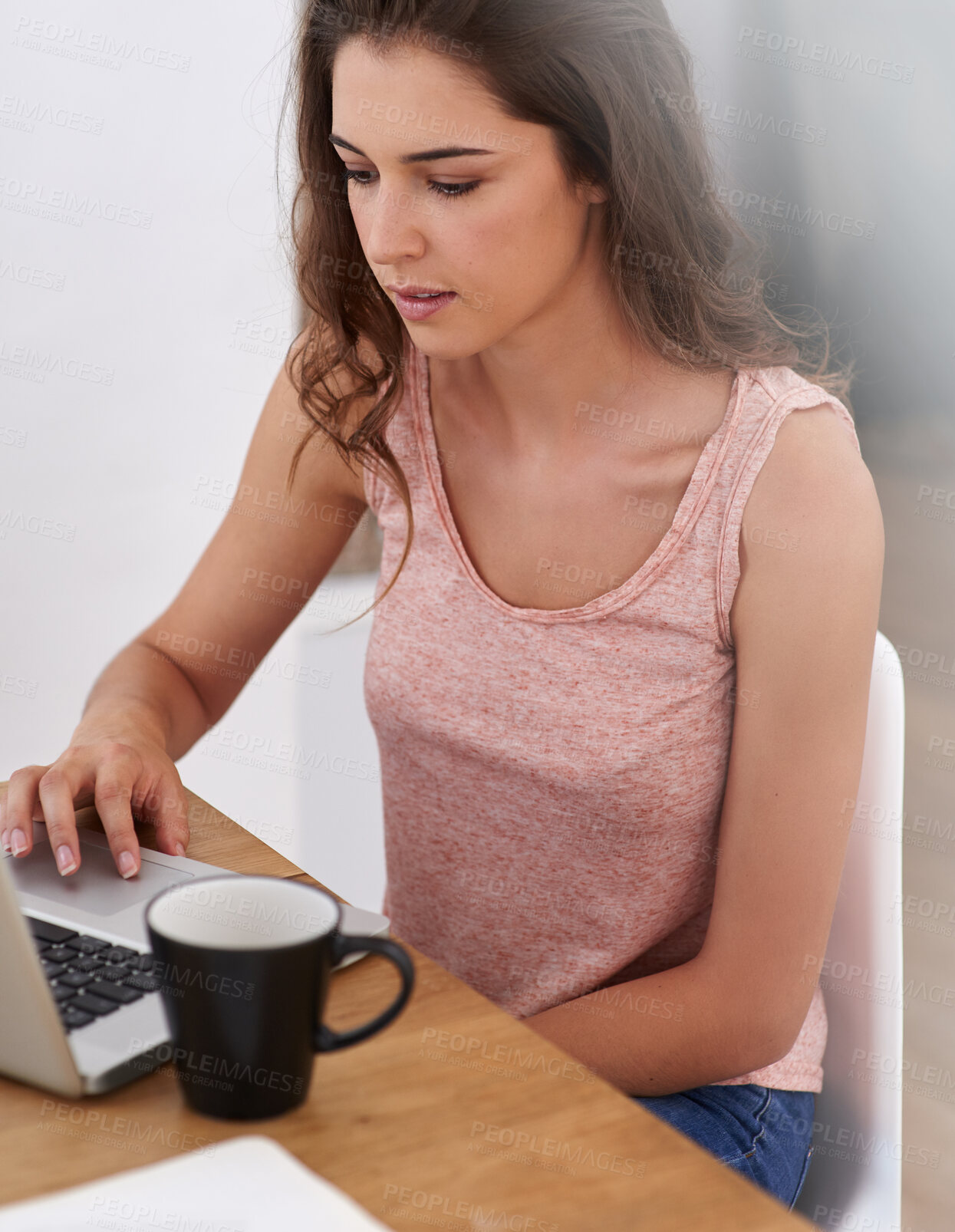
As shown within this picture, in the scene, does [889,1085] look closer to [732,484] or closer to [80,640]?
[732,484]

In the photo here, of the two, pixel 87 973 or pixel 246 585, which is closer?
pixel 87 973

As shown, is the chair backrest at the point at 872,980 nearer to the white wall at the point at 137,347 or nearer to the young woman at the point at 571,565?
the young woman at the point at 571,565

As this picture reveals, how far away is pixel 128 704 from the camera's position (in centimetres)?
100

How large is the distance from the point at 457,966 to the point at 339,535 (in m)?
0.43

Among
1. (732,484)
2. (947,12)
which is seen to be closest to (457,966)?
(732,484)

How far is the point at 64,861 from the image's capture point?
0.78 meters

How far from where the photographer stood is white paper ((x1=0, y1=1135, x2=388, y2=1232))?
48cm

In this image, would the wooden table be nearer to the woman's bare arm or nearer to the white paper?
the white paper

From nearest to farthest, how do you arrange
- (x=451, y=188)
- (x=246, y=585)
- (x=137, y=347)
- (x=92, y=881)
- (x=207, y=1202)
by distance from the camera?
(x=207, y=1202), (x=92, y=881), (x=451, y=188), (x=246, y=585), (x=137, y=347)

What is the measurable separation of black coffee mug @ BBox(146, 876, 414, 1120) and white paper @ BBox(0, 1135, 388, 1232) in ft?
0.11

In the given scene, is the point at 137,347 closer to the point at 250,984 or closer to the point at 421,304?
the point at 421,304

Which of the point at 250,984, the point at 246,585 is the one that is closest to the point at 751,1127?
the point at 250,984

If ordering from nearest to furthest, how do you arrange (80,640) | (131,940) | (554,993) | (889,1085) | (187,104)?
(131,940)
(889,1085)
(554,993)
(187,104)
(80,640)

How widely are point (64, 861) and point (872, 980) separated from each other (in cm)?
59
